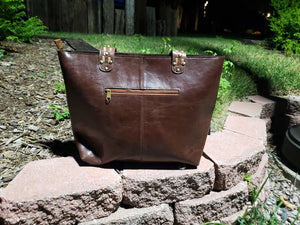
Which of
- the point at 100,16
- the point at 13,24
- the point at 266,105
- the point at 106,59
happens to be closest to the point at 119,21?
the point at 100,16

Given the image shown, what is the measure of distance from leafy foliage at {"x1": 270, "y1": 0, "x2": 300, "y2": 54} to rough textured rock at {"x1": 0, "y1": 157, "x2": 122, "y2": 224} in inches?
208

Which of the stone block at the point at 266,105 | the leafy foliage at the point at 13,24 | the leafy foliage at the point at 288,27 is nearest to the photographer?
the stone block at the point at 266,105

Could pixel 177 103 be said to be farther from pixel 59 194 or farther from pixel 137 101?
pixel 59 194

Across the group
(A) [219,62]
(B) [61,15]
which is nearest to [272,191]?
(A) [219,62]

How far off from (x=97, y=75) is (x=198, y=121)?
599 millimetres

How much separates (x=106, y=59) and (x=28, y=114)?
1.06 metres

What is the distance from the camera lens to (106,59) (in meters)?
1.26

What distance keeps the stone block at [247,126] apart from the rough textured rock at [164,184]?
68 centimetres

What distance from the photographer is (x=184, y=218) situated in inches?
61.8

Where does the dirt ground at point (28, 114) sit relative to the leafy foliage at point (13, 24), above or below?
below

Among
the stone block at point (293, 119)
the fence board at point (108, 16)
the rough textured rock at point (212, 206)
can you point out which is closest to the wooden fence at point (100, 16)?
the fence board at point (108, 16)

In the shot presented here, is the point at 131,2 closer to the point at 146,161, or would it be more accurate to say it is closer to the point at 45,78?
the point at 45,78

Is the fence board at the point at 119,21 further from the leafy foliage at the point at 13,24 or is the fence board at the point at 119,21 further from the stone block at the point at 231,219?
the stone block at the point at 231,219

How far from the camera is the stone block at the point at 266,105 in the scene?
2.86 metres
